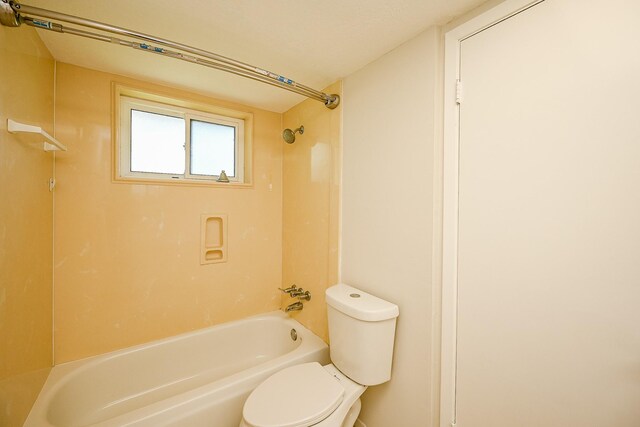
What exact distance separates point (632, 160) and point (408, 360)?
1079 millimetres

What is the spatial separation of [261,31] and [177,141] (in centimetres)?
114

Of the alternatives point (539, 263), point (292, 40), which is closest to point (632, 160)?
point (539, 263)

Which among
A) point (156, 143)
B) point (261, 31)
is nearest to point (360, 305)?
point (261, 31)

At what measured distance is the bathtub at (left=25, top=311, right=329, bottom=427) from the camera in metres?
1.14

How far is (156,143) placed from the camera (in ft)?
6.02

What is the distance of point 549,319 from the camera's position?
0.81 meters

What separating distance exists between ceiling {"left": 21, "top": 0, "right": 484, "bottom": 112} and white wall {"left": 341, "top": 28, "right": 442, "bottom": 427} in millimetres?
114

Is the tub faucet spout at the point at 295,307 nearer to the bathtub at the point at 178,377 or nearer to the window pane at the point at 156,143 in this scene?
the bathtub at the point at 178,377

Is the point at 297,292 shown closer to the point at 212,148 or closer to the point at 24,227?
the point at 212,148

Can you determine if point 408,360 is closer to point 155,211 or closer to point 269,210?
point 269,210

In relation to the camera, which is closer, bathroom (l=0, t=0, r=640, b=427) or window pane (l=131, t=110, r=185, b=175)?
bathroom (l=0, t=0, r=640, b=427)

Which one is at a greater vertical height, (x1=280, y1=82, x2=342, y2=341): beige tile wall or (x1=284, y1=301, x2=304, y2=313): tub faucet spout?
(x1=280, y1=82, x2=342, y2=341): beige tile wall

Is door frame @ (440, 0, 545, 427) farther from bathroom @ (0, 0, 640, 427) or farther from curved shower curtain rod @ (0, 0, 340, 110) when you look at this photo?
curved shower curtain rod @ (0, 0, 340, 110)

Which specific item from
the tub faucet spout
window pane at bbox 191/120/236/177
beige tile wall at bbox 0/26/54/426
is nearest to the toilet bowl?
the tub faucet spout
